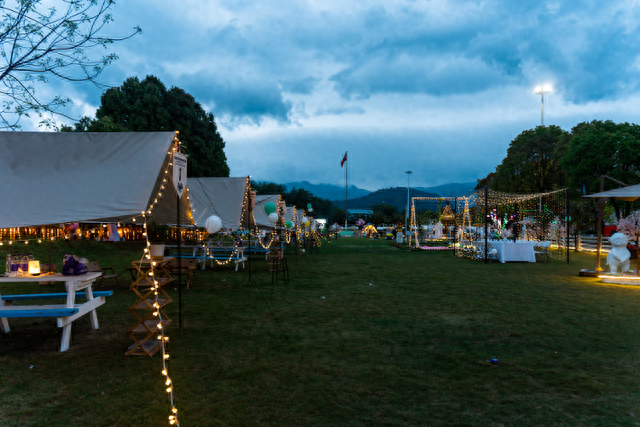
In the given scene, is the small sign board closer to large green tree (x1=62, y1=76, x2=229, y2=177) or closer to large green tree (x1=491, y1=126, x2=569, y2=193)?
large green tree (x1=62, y1=76, x2=229, y2=177)

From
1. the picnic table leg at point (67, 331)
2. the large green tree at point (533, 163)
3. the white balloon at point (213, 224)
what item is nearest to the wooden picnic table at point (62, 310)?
the picnic table leg at point (67, 331)

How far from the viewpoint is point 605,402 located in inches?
132

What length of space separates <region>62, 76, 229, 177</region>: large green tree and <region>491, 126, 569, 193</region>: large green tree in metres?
26.9

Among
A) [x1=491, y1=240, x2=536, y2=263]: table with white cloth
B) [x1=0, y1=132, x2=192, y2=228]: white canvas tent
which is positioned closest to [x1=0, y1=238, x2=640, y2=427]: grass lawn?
[x1=0, y1=132, x2=192, y2=228]: white canvas tent

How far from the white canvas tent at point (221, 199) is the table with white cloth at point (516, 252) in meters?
10.5

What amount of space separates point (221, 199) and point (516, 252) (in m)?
12.0

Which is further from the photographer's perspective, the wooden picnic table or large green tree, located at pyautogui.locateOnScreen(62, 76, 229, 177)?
large green tree, located at pyautogui.locateOnScreen(62, 76, 229, 177)

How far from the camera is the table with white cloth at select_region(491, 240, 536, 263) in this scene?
1535 cm

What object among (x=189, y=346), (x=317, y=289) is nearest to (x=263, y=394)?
(x=189, y=346)

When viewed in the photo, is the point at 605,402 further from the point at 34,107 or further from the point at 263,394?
the point at 34,107

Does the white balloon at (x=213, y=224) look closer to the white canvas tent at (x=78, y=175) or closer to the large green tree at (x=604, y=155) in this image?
the white canvas tent at (x=78, y=175)

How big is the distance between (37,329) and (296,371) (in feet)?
14.2

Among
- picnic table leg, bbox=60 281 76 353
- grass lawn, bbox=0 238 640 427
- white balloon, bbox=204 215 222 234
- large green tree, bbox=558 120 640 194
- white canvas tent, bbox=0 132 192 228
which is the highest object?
large green tree, bbox=558 120 640 194

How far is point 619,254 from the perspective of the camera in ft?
33.8
